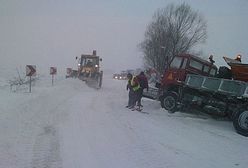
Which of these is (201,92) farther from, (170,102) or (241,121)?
(241,121)

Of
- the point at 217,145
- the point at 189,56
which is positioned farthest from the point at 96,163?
the point at 189,56

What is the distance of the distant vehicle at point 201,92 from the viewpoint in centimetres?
1380

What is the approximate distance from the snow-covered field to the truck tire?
2.17 m

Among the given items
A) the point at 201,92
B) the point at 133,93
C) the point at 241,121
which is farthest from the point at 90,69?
the point at 241,121

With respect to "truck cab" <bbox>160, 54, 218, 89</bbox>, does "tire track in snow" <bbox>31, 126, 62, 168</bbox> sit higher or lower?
lower

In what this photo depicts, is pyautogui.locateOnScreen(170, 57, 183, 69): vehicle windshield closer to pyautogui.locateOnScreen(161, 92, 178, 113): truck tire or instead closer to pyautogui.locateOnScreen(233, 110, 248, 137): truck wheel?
pyautogui.locateOnScreen(161, 92, 178, 113): truck tire

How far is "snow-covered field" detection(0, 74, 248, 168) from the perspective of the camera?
813cm

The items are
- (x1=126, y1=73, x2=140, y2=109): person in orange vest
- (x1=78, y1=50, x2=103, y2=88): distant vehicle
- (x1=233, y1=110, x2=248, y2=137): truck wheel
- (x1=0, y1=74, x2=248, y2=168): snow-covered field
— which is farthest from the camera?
(x1=78, y1=50, x2=103, y2=88): distant vehicle

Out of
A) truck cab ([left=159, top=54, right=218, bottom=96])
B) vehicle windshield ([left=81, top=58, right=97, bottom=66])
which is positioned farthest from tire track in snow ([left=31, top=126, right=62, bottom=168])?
vehicle windshield ([left=81, top=58, right=97, bottom=66])

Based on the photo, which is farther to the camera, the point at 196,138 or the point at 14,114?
the point at 14,114

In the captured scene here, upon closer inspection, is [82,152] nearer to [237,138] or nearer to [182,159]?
[182,159]

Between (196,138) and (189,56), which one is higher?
(189,56)

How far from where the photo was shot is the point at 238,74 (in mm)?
15484

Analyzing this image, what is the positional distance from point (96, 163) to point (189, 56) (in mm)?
10910
